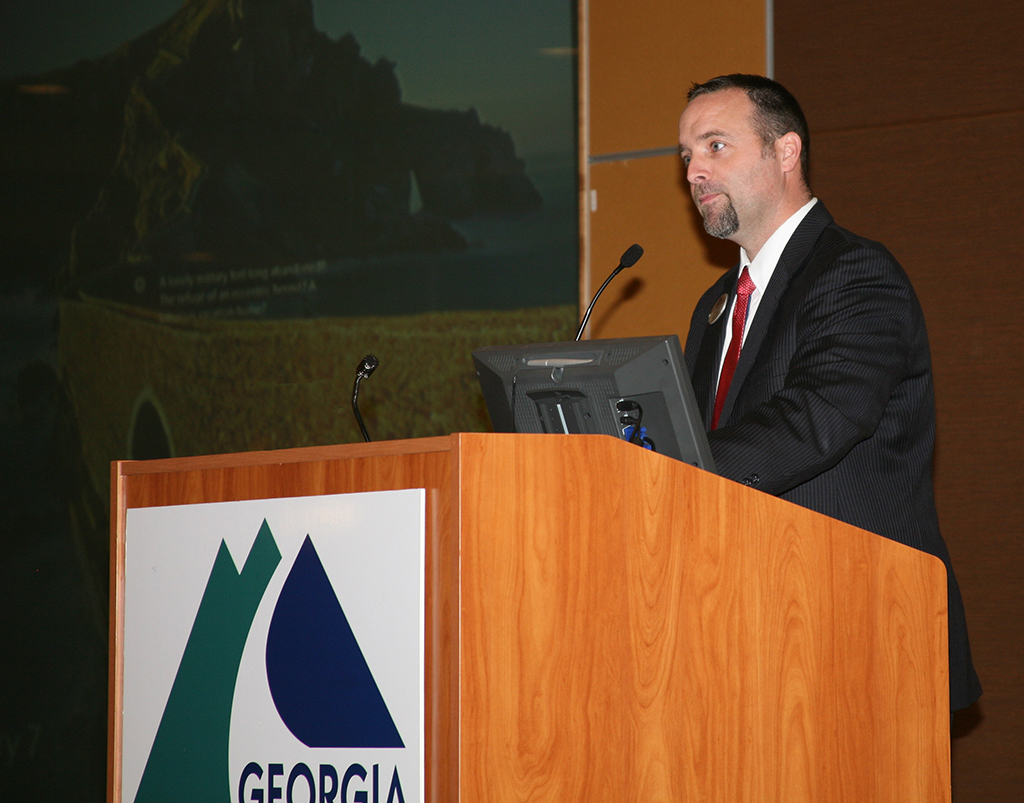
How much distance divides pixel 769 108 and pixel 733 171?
17 cm

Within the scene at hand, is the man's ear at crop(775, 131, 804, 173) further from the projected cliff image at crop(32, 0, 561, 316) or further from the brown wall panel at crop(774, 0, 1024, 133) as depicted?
the projected cliff image at crop(32, 0, 561, 316)

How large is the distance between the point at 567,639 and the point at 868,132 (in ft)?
8.53

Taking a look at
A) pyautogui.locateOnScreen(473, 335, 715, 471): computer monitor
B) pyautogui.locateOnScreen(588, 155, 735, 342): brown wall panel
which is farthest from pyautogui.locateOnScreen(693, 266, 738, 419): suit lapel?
pyautogui.locateOnScreen(588, 155, 735, 342): brown wall panel

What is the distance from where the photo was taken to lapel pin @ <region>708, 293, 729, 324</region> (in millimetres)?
2445

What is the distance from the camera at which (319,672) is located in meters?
1.43

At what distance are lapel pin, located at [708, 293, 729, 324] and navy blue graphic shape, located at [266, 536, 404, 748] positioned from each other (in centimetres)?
125

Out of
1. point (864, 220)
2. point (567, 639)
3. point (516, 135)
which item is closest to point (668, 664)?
point (567, 639)

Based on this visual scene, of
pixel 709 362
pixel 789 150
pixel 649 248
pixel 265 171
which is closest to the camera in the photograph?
pixel 709 362

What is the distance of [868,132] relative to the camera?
3484 millimetres

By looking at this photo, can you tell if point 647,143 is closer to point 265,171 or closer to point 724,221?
point 724,221

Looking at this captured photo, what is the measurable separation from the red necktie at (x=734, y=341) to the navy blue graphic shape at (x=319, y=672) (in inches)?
40.2

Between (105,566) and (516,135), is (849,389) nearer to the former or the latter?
(516,135)

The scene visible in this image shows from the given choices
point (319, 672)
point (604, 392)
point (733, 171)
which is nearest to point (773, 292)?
point (733, 171)

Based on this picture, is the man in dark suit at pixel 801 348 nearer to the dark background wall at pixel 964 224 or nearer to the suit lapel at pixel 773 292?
the suit lapel at pixel 773 292
